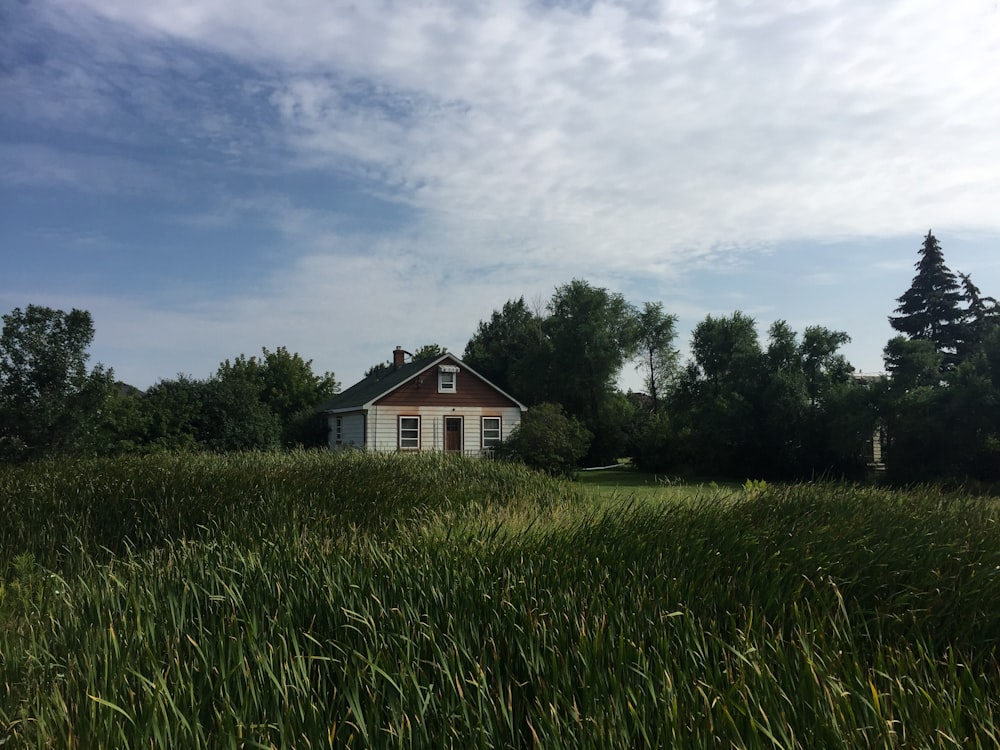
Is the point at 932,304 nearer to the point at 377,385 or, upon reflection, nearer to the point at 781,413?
the point at 781,413

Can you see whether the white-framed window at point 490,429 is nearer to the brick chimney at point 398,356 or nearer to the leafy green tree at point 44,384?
the brick chimney at point 398,356

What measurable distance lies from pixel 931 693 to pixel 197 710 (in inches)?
127

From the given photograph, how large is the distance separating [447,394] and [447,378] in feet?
2.43

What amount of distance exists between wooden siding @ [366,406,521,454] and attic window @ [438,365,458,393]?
35cm

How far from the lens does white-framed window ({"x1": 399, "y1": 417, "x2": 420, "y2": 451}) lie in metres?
34.0

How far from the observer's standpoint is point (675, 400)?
35.1 m

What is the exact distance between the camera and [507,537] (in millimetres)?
6379

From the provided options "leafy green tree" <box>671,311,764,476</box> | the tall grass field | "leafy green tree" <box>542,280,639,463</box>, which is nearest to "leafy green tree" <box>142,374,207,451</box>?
the tall grass field

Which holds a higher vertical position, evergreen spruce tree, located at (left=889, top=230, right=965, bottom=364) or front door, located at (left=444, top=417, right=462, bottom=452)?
evergreen spruce tree, located at (left=889, top=230, right=965, bottom=364)

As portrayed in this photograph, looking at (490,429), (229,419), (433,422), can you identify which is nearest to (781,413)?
(490,429)

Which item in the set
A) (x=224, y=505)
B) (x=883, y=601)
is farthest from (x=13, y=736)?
(x=224, y=505)

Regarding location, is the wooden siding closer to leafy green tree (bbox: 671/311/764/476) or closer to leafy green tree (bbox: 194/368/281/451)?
leafy green tree (bbox: 194/368/281/451)

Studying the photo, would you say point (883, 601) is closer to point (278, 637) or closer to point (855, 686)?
point (855, 686)

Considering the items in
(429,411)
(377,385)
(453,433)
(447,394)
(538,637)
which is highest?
(377,385)
